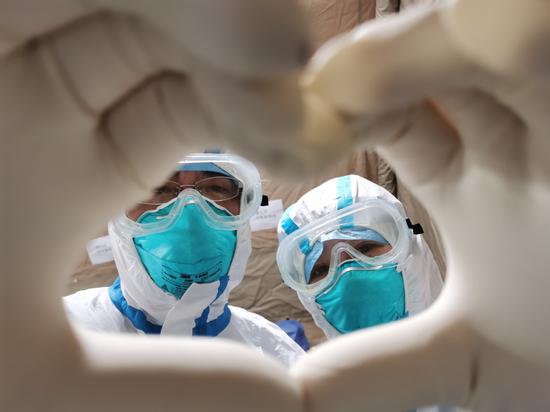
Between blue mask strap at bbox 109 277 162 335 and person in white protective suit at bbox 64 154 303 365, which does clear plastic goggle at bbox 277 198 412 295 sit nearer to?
person in white protective suit at bbox 64 154 303 365

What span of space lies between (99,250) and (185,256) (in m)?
1.19

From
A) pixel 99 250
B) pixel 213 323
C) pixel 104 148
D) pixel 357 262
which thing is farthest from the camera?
pixel 99 250

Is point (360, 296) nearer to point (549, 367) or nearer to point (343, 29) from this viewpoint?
point (549, 367)

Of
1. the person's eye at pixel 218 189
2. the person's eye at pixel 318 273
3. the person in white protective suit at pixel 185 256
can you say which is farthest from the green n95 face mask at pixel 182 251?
the person's eye at pixel 318 273

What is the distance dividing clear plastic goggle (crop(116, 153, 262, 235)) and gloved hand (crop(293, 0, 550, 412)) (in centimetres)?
84

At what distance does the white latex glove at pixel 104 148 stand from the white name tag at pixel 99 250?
189 centimetres

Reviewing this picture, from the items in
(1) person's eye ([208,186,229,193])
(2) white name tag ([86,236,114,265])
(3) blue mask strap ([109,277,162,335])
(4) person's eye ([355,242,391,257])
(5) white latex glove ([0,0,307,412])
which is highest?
(2) white name tag ([86,236,114,265])

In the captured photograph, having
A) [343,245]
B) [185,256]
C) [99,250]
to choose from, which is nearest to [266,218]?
[99,250]

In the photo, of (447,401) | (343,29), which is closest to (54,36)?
(447,401)

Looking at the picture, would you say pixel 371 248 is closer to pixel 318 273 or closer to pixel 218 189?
pixel 318 273

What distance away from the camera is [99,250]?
2336mm

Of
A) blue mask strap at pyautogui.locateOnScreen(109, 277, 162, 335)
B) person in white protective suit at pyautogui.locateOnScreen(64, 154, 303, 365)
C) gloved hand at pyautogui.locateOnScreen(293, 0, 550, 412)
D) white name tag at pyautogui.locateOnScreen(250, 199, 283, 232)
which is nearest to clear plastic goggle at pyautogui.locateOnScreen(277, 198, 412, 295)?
person in white protective suit at pyautogui.locateOnScreen(64, 154, 303, 365)

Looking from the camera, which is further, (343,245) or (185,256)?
(343,245)

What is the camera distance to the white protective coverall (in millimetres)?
1358
